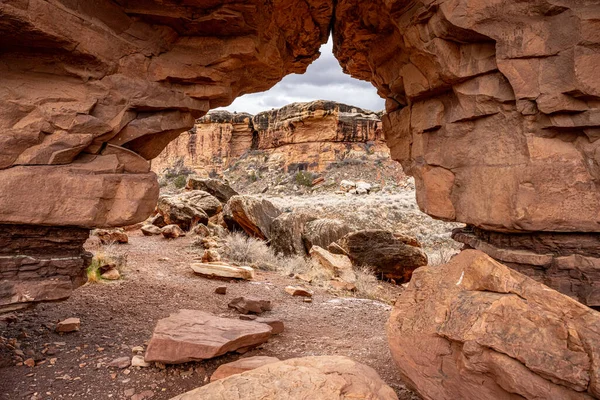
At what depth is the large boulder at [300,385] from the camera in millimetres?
2283

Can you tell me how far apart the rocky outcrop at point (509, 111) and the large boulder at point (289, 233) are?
639 cm

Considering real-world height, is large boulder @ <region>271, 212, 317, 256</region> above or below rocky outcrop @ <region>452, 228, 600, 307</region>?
below

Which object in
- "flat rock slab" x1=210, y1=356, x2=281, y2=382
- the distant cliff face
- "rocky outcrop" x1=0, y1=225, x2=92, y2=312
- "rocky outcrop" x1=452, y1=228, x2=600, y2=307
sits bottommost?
"flat rock slab" x1=210, y1=356, x2=281, y2=382

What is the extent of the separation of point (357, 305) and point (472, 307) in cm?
402

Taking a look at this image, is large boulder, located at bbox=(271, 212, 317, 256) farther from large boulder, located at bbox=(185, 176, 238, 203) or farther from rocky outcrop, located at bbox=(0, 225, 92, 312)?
rocky outcrop, located at bbox=(0, 225, 92, 312)

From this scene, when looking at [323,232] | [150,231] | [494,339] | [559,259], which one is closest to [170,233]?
[150,231]

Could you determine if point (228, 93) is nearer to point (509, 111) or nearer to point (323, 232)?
point (509, 111)

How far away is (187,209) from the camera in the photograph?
12.6 meters

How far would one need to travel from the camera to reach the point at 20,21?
3010 millimetres

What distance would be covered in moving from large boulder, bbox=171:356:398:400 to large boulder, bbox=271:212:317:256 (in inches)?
303

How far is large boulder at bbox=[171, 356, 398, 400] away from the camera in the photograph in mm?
2283

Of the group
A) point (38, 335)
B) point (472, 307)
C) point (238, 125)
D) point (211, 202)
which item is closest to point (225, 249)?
point (211, 202)

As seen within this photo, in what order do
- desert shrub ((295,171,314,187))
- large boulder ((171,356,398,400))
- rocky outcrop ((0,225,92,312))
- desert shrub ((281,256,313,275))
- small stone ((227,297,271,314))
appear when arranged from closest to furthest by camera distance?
large boulder ((171,356,398,400)) → rocky outcrop ((0,225,92,312)) → small stone ((227,297,271,314)) → desert shrub ((281,256,313,275)) → desert shrub ((295,171,314,187))

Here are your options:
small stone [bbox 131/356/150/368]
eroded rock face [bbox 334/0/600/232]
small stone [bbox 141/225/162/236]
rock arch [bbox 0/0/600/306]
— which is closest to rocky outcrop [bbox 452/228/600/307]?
rock arch [bbox 0/0/600/306]
